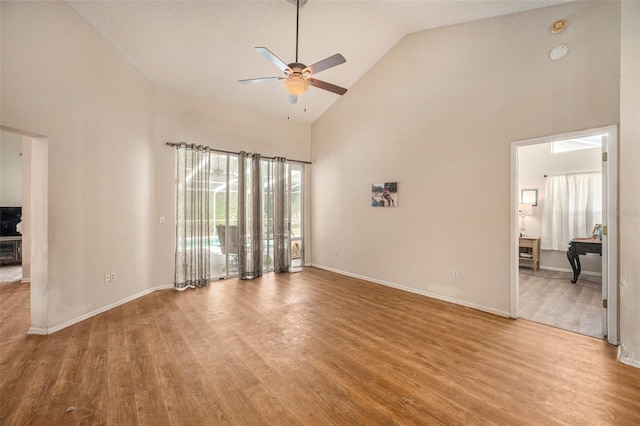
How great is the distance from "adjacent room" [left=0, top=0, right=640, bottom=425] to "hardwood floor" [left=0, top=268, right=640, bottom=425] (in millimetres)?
24

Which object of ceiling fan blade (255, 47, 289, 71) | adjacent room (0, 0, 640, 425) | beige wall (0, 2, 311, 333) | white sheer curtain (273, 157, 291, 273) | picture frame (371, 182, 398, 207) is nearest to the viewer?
adjacent room (0, 0, 640, 425)

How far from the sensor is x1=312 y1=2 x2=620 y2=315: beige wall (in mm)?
2975

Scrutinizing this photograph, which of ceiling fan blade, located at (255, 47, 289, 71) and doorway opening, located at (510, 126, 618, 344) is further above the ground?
ceiling fan blade, located at (255, 47, 289, 71)

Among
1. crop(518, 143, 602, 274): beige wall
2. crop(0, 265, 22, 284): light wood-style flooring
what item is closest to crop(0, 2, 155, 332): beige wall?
crop(0, 265, 22, 284): light wood-style flooring

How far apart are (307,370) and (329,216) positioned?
162 inches

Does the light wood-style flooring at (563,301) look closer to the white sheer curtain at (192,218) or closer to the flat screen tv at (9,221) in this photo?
the white sheer curtain at (192,218)

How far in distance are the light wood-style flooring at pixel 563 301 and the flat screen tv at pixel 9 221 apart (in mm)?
10716

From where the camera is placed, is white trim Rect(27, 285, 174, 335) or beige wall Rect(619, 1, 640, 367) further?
white trim Rect(27, 285, 174, 335)

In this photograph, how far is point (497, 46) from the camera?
11.6 feet

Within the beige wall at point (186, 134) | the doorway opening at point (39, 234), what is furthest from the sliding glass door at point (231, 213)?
the doorway opening at point (39, 234)

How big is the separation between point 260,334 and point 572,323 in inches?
147

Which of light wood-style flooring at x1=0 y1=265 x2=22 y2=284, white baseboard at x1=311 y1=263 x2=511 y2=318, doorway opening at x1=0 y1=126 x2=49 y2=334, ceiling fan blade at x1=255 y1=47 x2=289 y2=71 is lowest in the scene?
white baseboard at x1=311 y1=263 x2=511 y2=318

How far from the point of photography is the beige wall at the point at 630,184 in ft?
7.84

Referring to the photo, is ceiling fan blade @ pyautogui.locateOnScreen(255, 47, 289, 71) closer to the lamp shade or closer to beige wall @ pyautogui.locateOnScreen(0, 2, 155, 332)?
beige wall @ pyautogui.locateOnScreen(0, 2, 155, 332)
